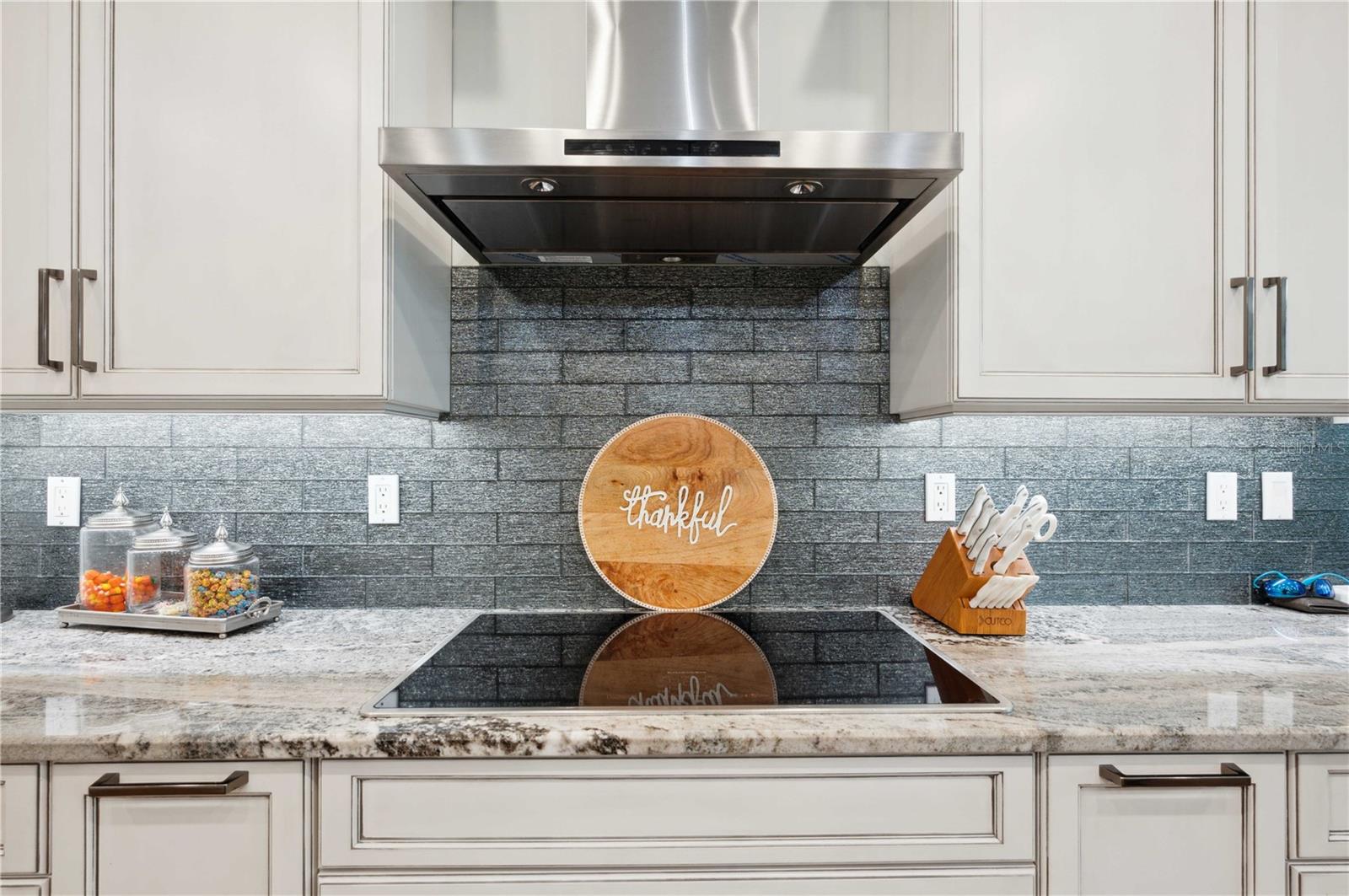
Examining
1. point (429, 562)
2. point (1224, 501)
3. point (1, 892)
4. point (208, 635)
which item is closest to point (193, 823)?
point (1, 892)

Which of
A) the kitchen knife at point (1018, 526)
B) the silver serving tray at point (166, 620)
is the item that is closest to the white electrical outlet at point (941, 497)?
the kitchen knife at point (1018, 526)

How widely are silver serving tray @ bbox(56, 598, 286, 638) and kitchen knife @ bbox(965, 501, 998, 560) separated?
4.82 ft

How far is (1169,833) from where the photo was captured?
1.02 meters

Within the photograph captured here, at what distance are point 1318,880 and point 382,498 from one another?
1.78 meters

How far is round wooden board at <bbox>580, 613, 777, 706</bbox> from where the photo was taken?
1.10 metres

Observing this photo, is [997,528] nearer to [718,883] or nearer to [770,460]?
[770,460]

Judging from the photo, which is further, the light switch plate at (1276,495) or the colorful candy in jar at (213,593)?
the light switch plate at (1276,495)

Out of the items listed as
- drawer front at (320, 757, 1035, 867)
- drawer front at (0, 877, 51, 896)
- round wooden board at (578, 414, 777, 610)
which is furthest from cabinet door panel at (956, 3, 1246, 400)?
drawer front at (0, 877, 51, 896)

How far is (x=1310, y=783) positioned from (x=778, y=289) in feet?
4.15

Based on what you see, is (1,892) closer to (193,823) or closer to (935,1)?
(193,823)

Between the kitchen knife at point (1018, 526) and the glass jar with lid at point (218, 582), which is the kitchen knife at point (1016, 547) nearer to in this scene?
the kitchen knife at point (1018, 526)

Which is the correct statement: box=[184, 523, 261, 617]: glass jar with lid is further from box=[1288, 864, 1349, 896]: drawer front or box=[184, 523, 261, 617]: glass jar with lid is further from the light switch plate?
the light switch plate

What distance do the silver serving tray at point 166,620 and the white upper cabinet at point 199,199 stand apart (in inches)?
17.3

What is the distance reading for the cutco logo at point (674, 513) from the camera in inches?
64.8
